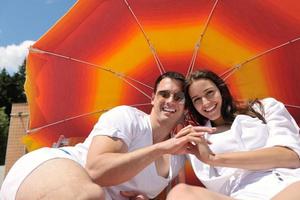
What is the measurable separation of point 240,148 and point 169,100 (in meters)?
0.68

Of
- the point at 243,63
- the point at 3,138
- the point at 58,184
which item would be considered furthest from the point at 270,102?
the point at 3,138

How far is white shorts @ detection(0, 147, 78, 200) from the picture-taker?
7.18ft

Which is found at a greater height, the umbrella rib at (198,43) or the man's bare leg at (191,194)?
the umbrella rib at (198,43)

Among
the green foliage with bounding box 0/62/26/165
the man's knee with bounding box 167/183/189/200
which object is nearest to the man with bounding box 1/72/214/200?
the man's knee with bounding box 167/183/189/200

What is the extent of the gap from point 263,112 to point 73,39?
1.84 metres

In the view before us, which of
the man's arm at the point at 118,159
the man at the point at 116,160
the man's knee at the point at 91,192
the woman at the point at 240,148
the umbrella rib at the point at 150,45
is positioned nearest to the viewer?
the man's knee at the point at 91,192

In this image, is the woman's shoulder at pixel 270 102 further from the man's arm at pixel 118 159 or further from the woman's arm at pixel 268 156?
the man's arm at pixel 118 159

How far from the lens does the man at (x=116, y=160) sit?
80.3 inches

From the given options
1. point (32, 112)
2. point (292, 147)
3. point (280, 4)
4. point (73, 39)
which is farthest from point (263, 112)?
point (32, 112)

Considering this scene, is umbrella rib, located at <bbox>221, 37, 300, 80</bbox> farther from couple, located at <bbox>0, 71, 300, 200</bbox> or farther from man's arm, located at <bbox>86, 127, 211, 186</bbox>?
man's arm, located at <bbox>86, 127, 211, 186</bbox>

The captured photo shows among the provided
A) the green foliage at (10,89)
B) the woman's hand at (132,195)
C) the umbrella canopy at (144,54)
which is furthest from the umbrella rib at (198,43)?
the green foliage at (10,89)

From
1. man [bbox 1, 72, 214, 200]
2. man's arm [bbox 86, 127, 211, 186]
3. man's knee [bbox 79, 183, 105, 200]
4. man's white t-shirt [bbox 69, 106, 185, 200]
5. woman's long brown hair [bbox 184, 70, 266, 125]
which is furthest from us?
woman's long brown hair [bbox 184, 70, 266, 125]

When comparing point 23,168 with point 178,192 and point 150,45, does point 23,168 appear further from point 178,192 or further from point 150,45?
point 150,45

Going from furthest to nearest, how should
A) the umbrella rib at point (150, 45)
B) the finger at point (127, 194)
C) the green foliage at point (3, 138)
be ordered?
the green foliage at point (3, 138) < the umbrella rib at point (150, 45) < the finger at point (127, 194)
